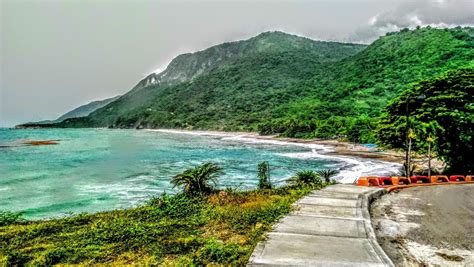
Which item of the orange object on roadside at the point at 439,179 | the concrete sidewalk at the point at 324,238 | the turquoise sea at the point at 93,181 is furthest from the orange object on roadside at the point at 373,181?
the turquoise sea at the point at 93,181

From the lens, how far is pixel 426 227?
8.25 metres

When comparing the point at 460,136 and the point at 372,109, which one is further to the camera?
the point at 372,109

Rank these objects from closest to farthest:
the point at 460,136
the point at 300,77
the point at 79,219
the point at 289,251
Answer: the point at 289,251, the point at 79,219, the point at 460,136, the point at 300,77

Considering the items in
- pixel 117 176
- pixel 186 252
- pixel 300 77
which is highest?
pixel 300 77

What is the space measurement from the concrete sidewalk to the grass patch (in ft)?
1.29

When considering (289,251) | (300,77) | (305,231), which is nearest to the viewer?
(289,251)

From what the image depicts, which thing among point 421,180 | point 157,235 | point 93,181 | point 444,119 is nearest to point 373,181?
point 421,180

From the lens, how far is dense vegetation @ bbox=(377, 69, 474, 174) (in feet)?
67.6

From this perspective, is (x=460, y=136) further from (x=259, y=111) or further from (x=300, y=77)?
(x=300, y=77)

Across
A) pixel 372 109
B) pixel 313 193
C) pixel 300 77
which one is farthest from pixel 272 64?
pixel 313 193

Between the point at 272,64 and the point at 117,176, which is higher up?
the point at 272,64

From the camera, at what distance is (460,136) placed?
2091 cm

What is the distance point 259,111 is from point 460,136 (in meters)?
119

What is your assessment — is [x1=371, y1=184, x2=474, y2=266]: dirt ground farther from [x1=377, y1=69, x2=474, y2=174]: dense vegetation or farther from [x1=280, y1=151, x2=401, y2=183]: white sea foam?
[x1=280, y1=151, x2=401, y2=183]: white sea foam
